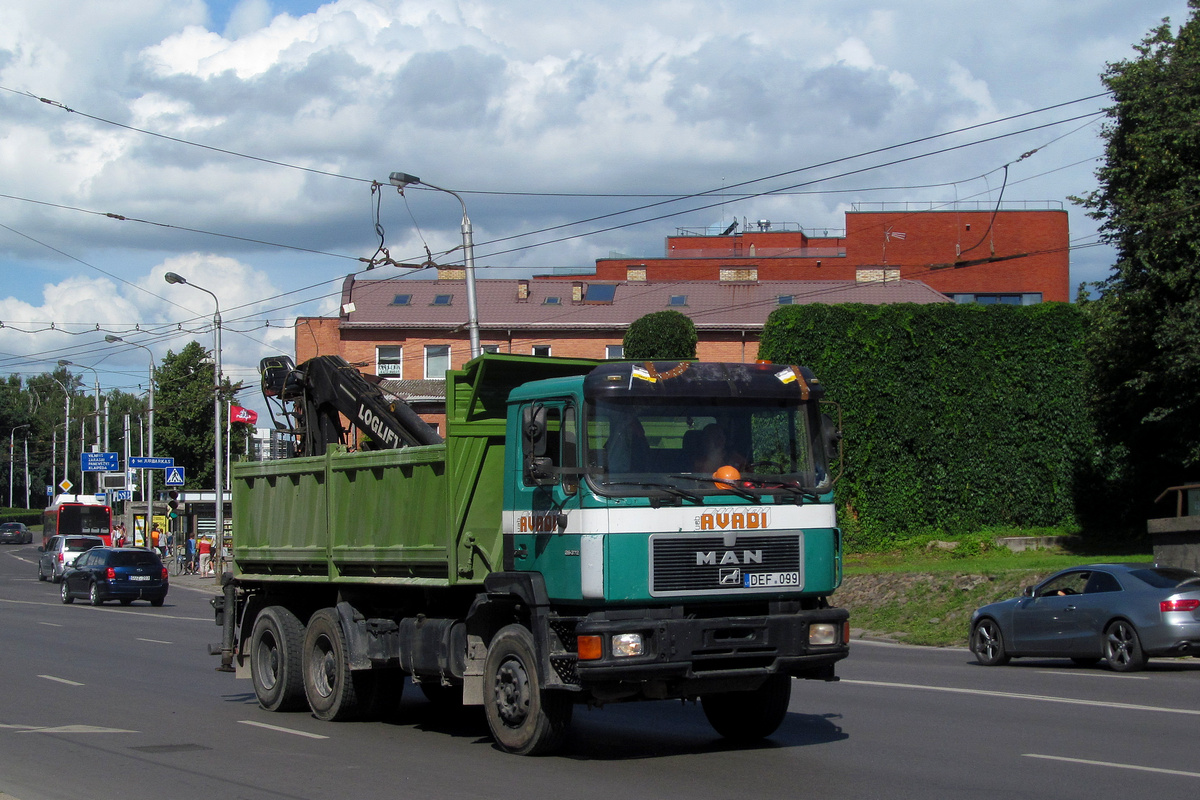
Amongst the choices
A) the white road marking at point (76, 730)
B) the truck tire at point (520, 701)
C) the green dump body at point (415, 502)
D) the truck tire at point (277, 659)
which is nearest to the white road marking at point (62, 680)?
the truck tire at point (277, 659)

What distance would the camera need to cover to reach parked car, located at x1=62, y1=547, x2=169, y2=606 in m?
33.8

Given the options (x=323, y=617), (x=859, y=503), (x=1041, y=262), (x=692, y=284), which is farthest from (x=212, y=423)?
(x=323, y=617)

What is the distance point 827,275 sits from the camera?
66938 mm

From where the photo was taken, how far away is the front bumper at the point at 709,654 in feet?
27.3

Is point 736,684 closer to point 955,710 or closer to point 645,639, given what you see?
point 645,639

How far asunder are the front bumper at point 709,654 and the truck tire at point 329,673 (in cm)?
362

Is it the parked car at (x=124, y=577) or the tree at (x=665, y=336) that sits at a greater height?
the tree at (x=665, y=336)

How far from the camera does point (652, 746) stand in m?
9.88

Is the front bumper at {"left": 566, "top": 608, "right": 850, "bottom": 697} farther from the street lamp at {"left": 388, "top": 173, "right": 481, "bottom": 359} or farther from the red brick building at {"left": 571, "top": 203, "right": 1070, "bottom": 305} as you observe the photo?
the red brick building at {"left": 571, "top": 203, "right": 1070, "bottom": 305}

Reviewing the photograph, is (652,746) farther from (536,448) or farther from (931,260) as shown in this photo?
(931,260)

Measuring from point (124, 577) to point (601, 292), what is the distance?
91.3 feet

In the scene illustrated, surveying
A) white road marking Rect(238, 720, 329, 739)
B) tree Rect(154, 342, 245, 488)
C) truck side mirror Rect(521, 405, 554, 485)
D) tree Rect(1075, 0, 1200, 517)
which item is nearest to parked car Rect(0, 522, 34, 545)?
tree Rect(154, 342, 245, 488)

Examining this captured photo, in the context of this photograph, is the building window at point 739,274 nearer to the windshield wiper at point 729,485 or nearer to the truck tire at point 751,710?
the truck tire at point 751,710

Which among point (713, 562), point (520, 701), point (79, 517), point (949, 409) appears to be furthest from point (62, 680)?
point (79, 517)
